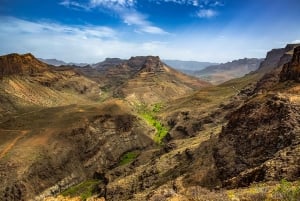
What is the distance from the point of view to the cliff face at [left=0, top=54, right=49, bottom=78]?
15462 centimetres

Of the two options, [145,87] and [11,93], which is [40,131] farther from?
[145,87]

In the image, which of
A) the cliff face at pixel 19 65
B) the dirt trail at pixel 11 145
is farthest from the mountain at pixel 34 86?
the dirt trail at pixel 11 145

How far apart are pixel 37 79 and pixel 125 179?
111846mm

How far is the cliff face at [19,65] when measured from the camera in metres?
155

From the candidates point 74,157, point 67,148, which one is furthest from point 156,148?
point 67,148

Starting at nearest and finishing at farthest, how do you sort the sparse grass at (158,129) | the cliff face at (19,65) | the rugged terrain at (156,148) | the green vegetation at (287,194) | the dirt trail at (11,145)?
the green vegetation at (287,194)
the rugged terrain at (156,148)
the dirt trail at (11,145)
the sparse grass at (158,129)
the cliff face at (19,65)

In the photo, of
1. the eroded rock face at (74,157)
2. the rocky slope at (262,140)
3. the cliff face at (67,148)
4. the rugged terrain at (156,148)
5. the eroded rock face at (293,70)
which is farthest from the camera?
the cliff face at (67,148)

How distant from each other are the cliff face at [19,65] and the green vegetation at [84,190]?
294 feet

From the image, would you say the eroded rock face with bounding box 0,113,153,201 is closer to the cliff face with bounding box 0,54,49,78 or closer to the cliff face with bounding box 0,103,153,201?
the cliff face with bounding box 0,103,153,201

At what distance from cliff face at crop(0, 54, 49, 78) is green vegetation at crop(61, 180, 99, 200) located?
89.6m

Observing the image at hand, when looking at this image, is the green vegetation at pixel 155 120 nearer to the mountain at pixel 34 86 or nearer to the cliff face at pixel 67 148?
the cliff face at pixel 67 148

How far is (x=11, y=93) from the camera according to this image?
125000mm

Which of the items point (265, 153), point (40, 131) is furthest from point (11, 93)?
point (265, 153)

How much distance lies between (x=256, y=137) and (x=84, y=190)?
35686mm
